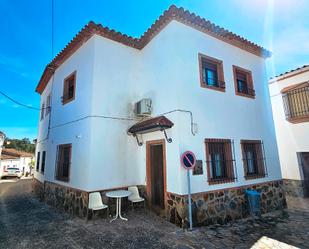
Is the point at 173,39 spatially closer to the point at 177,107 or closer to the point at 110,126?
the point at 177,107

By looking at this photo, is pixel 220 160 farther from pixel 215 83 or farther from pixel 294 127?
pixel 294 127

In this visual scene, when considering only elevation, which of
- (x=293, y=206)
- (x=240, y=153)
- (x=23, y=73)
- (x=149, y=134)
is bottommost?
(x=293, y=206)

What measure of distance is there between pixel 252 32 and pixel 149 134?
7.08m

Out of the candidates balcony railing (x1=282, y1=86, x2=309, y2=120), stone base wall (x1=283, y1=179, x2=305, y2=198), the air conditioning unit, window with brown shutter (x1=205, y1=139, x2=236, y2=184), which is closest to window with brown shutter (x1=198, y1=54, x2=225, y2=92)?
window with brown shutter (x1=205, y1=139, x2=236, y2=184)

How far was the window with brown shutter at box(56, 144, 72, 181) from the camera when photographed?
8643 millimetres

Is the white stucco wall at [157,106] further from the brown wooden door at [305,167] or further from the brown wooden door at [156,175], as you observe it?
the brown wooden door at [305,167]

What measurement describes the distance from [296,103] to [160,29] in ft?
29.8

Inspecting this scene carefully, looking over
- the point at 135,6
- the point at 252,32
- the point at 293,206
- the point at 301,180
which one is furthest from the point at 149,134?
the point at 301,180

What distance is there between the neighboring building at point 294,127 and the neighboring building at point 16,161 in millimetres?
36662

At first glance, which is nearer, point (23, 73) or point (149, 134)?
point (149, 134)

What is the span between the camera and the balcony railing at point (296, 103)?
1012cm

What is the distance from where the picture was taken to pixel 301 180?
33.4 feet

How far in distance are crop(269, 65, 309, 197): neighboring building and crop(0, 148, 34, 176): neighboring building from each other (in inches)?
1443

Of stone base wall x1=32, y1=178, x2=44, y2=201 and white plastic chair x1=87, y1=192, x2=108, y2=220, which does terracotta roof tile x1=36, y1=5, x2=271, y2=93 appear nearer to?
white plastic chair x1=87, y1=192, x2=108, y2=220
